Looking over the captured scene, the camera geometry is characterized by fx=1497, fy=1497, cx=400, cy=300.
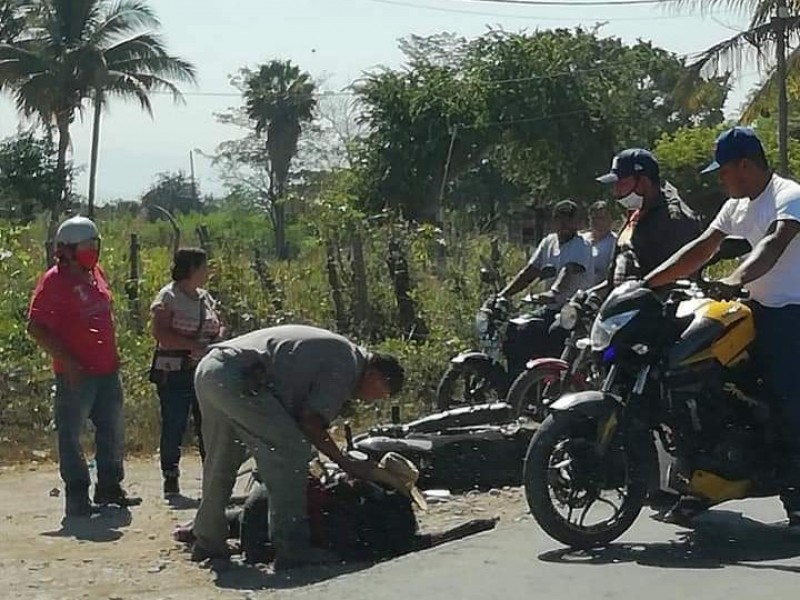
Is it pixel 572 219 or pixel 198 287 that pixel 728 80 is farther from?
pixel 198 287

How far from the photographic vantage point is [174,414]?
31.1 ft

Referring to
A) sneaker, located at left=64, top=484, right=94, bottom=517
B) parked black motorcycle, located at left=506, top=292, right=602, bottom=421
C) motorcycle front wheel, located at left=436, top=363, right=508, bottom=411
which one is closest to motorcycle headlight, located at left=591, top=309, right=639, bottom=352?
parked black motorcycle, located at left=506, top=292, right=602, bottom=421

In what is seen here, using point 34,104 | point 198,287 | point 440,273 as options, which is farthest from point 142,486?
point 34,104

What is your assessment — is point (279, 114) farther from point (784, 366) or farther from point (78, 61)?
point (784, 366)

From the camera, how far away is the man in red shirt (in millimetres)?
8688

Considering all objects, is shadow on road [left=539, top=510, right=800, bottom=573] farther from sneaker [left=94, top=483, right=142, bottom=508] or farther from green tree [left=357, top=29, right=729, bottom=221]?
green tree [left=357, top=29, right=729, bottom=221]

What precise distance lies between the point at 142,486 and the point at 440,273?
5.51 meters

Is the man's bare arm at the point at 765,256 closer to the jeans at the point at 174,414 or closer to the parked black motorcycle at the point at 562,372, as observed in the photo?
the parked black motorcycle at the point at 562,372

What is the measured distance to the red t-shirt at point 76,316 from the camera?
8672 mm

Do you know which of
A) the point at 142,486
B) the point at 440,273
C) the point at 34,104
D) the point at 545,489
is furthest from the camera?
the point at 34,104

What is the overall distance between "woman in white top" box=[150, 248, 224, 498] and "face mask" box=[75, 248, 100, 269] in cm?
Result: 59

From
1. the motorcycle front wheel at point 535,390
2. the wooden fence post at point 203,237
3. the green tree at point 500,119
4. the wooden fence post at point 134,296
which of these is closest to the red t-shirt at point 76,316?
the motorcycle front wheel at point 535,390

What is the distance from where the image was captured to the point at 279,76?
2739 inches

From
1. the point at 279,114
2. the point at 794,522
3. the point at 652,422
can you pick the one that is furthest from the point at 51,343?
the point at 279,114
